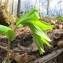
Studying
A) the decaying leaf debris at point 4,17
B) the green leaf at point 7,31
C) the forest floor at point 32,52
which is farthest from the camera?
the decaying leaf debris at point 4,17

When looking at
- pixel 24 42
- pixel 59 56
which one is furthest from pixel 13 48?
pixel 59 56

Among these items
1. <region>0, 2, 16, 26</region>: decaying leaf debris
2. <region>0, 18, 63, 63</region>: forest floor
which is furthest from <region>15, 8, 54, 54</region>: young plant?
<region>0, 2, 16, 26</region>: decaying leaf debris

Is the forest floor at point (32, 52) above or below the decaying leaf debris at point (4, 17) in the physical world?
below

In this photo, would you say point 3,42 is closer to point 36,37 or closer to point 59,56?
point 59,56

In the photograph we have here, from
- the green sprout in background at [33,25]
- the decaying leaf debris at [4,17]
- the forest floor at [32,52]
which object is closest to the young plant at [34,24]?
the green sprout in background at [33,25]

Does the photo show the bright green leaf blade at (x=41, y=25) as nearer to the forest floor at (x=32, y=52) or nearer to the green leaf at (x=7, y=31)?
the green leaf at (x=7, y=31)

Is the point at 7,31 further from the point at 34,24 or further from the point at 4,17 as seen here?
the point at 4,17

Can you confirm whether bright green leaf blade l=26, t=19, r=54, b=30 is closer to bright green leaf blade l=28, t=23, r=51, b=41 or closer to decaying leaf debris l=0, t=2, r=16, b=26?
bright green leaf blade l=28, t=23, r=51, b=41

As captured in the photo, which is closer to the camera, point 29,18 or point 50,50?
point 29,18

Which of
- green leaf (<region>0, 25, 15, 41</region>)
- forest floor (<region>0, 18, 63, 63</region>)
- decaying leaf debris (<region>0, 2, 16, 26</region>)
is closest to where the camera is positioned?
green leaf (<region>0, 25, 15, 41</region>)

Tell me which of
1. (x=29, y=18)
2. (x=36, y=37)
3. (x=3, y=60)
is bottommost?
(x=3, y=60)

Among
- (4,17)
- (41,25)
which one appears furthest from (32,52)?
(4,17)
